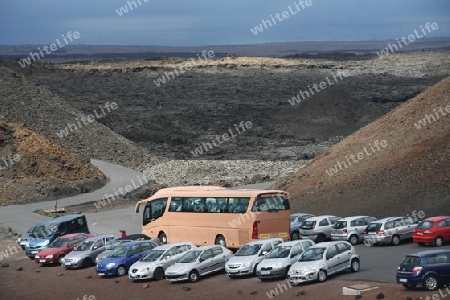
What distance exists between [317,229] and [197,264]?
8.95 m

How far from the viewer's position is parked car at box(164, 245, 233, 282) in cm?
3422

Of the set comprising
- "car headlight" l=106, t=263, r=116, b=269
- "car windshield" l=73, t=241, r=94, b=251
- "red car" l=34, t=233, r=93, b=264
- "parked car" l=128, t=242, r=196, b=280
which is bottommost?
"parked car" l=128, t=242, r=196, b=280

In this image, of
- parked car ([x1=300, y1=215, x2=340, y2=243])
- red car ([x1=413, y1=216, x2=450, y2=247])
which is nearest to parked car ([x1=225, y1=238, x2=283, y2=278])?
red car ([x1=413, y1=216, x2=450, y2=247])

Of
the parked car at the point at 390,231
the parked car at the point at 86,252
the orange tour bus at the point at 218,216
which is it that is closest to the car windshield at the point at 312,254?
the orange tour bus at the point at 218,216

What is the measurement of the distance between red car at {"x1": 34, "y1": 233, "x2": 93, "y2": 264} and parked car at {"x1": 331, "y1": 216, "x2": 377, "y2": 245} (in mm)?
11464

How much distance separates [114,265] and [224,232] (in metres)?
5.29

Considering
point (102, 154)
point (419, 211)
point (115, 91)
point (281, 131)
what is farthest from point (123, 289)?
point (115, 91)

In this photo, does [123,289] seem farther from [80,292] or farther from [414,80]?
[414,80]

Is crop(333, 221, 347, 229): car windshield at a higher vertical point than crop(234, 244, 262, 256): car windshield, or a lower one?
lower

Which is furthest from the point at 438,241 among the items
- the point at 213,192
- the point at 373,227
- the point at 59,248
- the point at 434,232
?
the point at 59,248

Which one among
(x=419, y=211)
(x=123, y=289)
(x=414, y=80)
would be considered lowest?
(x=414, y=80)

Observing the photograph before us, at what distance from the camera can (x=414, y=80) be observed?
7136 inches

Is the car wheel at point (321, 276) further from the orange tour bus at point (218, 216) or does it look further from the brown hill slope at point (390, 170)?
the brown hill slope at point (390, 170)

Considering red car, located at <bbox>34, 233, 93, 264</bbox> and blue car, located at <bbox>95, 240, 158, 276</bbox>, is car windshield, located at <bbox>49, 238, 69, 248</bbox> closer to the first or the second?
red car, located at <bbox>34, 233, 93, 264</bbox>
